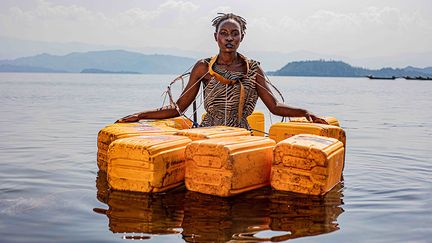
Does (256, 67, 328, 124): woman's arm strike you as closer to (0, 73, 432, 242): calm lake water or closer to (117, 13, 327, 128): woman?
(117, 13, 327, 128): woman

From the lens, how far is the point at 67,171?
9000 mm

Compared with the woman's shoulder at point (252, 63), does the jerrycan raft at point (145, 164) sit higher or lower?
lower

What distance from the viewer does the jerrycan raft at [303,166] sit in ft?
21.0

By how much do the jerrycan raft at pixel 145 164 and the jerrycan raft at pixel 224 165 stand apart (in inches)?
8.1

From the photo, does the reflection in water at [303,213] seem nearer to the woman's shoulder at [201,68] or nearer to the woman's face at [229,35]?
the woman's face at [229,35]

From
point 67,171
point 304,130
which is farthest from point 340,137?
point 67,171

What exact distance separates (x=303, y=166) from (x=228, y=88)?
2.57 metres

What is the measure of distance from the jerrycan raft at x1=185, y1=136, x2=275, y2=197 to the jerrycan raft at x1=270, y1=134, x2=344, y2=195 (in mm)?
258

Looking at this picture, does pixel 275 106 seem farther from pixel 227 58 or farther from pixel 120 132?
pixel 120 132

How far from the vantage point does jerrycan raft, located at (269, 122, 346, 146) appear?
27.2ft

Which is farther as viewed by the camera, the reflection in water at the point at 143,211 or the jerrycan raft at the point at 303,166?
the jerrycan raft at the point at 303,166

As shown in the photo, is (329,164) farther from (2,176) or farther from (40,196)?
(2,176)

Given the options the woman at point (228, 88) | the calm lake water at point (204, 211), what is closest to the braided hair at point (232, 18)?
the woman at point (228, 88)

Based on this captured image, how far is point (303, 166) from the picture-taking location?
21.2ft
